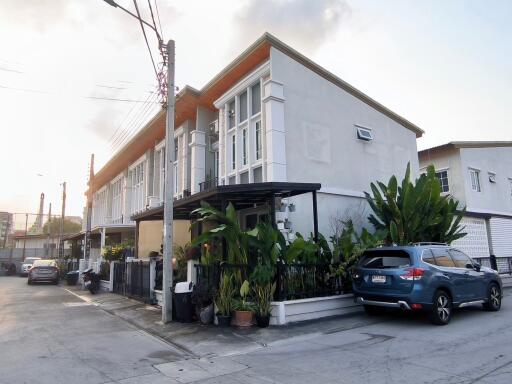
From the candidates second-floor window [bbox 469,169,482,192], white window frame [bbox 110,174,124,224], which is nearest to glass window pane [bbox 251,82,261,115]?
second-floor window [bbox 469,169,482,192]

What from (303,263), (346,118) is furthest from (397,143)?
(303,263)

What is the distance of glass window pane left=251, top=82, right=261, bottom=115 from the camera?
44.7 ft

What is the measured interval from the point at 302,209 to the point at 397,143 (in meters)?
7.47

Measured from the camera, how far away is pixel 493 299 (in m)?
10.0

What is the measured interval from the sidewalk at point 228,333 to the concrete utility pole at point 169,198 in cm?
61

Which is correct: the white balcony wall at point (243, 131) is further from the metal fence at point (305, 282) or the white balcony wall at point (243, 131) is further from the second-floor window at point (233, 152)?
the metal fence at point (305, 282)

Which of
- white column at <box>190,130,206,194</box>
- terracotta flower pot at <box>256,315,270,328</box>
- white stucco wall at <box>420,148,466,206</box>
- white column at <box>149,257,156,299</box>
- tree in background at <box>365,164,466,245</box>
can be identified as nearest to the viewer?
terracotta flower pot at <box>256,315,270,328</box>

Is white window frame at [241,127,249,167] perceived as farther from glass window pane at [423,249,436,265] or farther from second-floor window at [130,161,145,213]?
second-floor window at [130,161,145,213]

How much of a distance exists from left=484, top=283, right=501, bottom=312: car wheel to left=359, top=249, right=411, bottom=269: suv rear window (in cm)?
326

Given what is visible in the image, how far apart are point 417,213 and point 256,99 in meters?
6.69

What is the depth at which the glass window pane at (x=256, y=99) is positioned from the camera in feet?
44.7

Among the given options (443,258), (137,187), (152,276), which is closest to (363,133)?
(443,258)

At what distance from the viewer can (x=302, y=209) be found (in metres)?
12.7

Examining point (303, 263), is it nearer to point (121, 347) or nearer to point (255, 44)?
point (121, 347)
